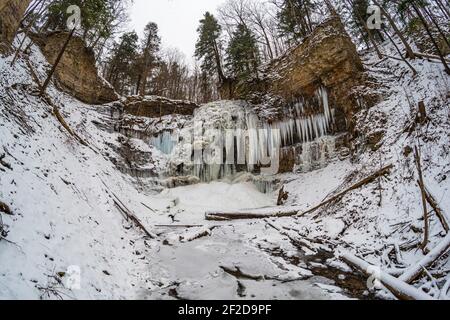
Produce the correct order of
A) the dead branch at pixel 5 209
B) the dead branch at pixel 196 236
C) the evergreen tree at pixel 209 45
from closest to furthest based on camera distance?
the dead branch at pixel 5 209, the dead branch at pixel 196 236, the evergreen tree at pixel 209 45

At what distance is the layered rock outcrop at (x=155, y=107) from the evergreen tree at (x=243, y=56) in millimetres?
4006

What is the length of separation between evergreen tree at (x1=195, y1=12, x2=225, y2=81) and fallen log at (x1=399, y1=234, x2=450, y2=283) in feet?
64.1

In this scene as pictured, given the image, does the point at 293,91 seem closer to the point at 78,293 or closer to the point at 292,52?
the point at 292,52

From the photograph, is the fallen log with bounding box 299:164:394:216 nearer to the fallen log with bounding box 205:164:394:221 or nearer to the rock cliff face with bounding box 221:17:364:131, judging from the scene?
the fallen log with bounding box 205:164:394:221

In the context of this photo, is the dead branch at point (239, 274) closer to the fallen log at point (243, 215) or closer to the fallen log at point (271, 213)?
the fallen log at point (271, 213)

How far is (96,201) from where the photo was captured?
22.5ft

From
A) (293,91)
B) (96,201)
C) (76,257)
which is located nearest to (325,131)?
(293,91)

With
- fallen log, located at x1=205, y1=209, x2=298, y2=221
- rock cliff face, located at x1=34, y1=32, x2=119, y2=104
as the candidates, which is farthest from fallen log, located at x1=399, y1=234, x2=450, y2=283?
rock cliff face, located at x1=34, y1=32, x2=119, y2=104

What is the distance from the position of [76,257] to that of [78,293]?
829 mm

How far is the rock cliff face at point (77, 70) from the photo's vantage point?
14.6 metres

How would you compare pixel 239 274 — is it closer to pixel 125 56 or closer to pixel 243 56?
pixel 243 56

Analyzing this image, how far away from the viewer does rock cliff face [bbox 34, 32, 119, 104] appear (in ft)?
48.1

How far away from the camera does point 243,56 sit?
18.7 meters

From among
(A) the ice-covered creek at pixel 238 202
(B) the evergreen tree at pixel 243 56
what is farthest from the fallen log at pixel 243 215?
(B) the evergreen tree at pixel 243 56
